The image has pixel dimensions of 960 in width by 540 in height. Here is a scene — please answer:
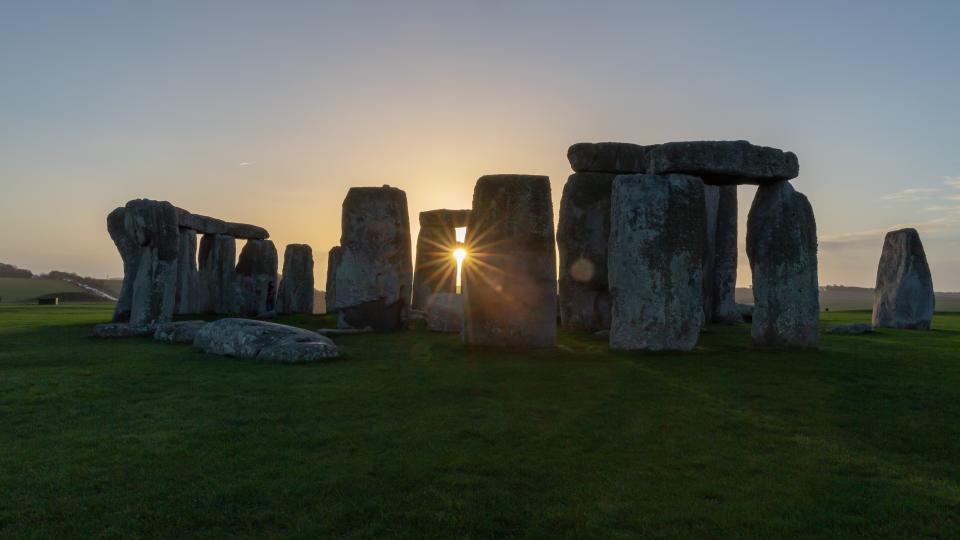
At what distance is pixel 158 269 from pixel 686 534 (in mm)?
12861

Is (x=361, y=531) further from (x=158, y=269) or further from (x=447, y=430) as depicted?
(x=158, y=269)

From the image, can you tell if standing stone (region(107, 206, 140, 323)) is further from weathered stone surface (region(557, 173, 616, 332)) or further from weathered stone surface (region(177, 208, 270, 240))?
weathered stone surface (region(557, 173, 616, 332))

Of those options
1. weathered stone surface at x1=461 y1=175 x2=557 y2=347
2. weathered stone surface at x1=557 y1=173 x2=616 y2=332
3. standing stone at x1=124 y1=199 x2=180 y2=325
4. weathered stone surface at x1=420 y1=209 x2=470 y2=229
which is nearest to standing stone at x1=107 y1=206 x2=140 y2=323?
standing stone at x1=124 y1=199 x2=180 y2=325

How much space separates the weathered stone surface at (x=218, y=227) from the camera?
1856cm

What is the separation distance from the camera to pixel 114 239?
51.8ft

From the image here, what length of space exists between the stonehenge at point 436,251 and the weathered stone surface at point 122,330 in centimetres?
808

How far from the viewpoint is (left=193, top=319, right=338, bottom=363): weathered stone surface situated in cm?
876

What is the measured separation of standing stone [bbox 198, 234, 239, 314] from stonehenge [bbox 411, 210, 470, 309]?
5.94 meters

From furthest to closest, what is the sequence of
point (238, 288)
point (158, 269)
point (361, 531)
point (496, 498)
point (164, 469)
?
point (238, 288)
point (158, 269)
point (164, 469)
point (496, 498)
point (361, 531)

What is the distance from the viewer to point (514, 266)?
34.0ft

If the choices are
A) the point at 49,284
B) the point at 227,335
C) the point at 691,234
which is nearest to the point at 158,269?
the point at 227,335

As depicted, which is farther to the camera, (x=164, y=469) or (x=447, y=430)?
(x=447, y=430)

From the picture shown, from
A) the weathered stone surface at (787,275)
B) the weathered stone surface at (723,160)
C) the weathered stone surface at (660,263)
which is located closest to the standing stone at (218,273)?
the weathered stone surface at (660,263)

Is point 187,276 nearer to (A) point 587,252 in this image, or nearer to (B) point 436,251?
(B) point 436,251
